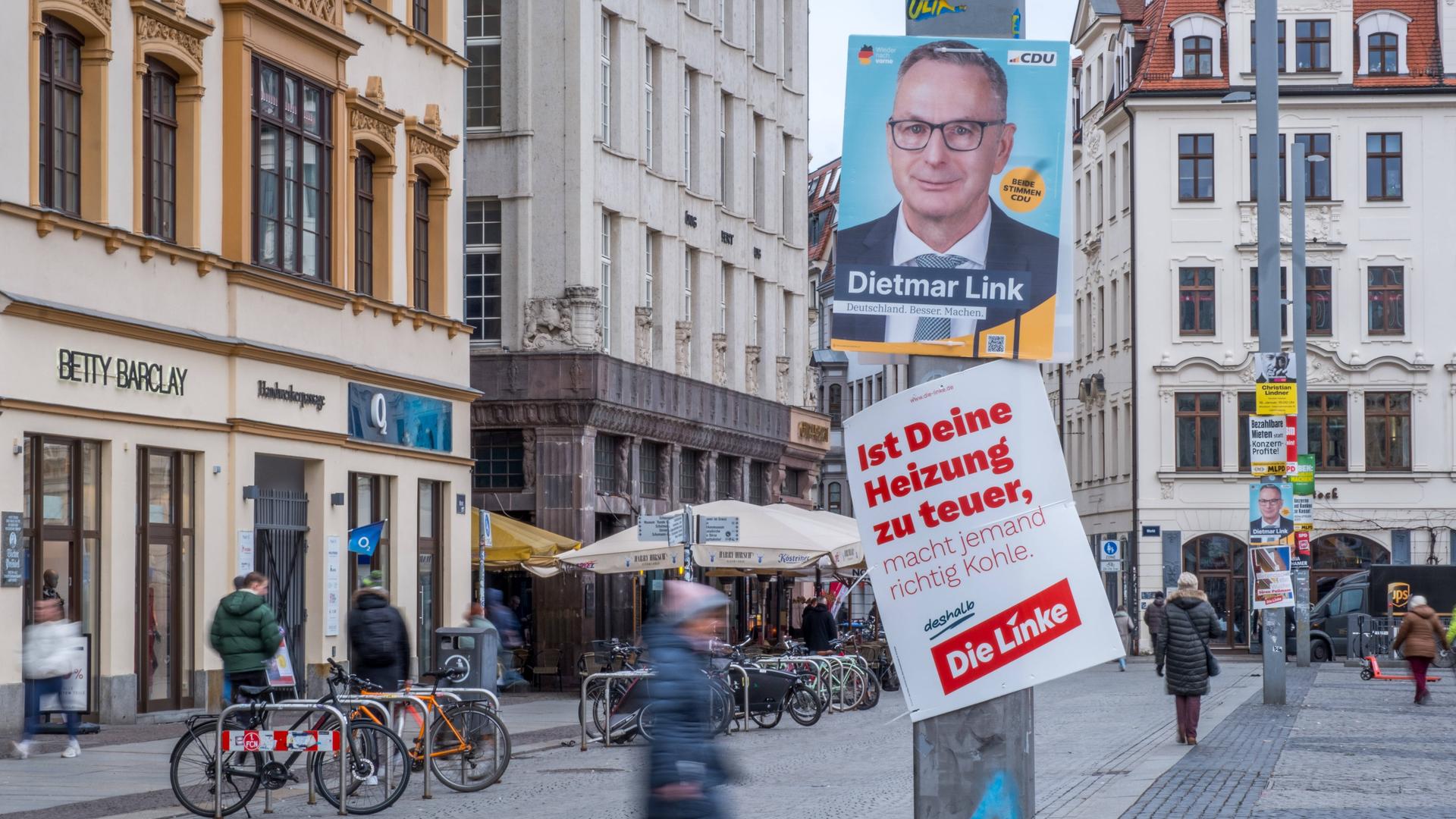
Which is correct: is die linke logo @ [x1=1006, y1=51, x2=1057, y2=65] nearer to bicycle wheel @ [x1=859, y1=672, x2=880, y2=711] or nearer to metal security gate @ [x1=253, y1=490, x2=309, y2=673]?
metal security gate @ [x1=253, y1=490, x2=309, y2=673]

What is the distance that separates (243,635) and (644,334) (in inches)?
1037

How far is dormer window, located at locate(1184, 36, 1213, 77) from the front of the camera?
217 ft

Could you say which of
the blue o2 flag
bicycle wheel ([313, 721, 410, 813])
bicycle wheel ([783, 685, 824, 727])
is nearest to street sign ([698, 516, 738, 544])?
bicycle wheel ([783, 685, 824, 727])

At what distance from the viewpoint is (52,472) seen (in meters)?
23.4

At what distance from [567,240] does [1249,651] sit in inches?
1167

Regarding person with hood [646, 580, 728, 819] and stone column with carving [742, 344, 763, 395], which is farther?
stone column with carving [742, 344, 763, 395]

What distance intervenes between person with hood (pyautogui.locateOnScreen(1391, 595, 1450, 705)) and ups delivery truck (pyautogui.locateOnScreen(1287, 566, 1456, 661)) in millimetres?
18355

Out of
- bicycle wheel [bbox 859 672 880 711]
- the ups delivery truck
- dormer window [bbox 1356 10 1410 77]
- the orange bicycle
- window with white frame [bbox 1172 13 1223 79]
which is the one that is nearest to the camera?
the orange bicycle

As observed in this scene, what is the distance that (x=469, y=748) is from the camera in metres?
18.3

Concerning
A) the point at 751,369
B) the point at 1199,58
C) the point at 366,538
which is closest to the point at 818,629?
the point at 366,538

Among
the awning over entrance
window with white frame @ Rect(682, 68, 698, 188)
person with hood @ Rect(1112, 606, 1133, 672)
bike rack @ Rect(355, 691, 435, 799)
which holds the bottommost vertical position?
person with hood @ Rect(1112, 606, 1133, 672)

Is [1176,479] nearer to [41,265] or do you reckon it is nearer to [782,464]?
[782,464]

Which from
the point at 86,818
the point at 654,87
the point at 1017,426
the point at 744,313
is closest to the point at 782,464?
the point at 744,313

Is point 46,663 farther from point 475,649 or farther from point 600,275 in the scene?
point 600,275
